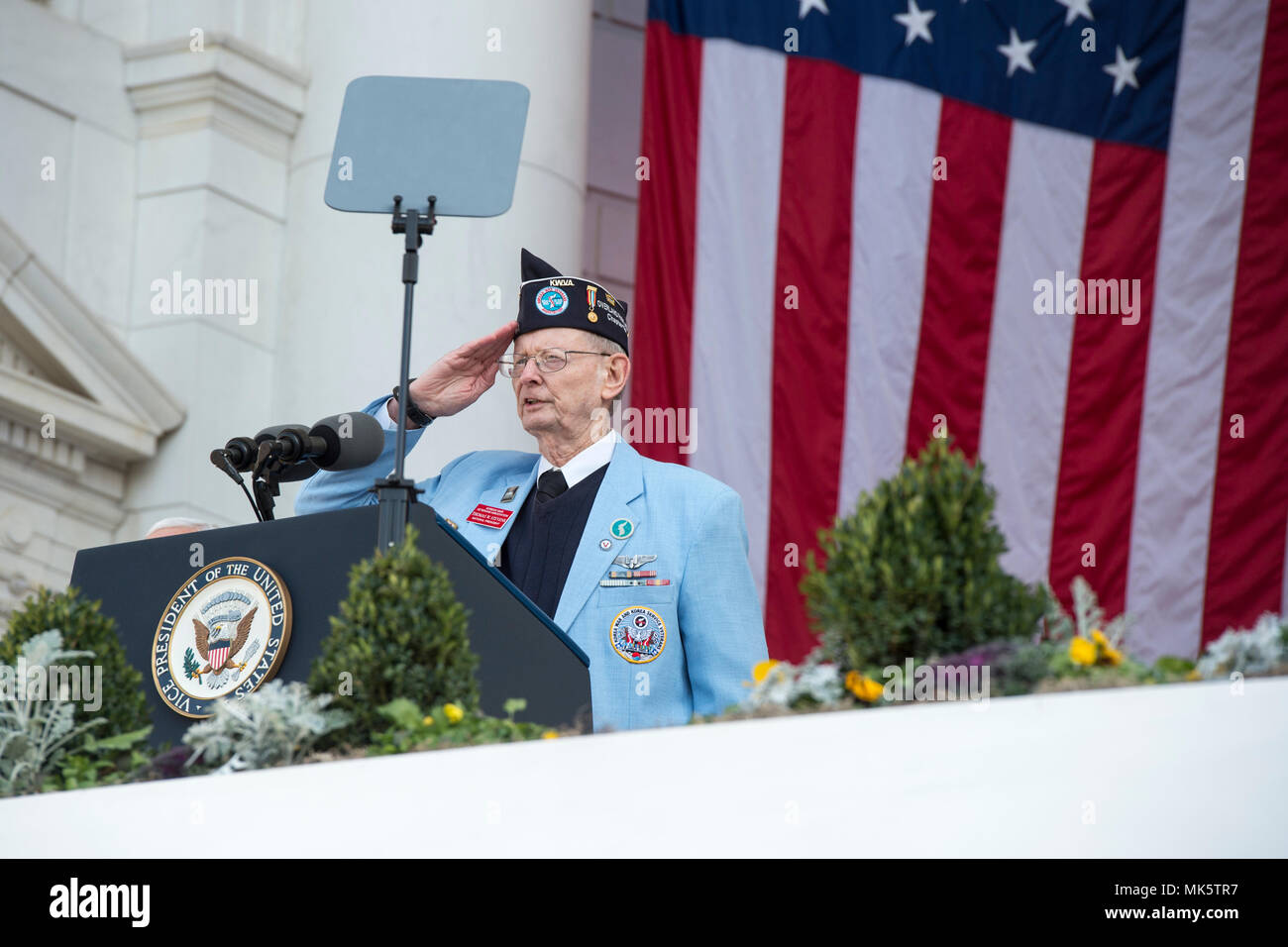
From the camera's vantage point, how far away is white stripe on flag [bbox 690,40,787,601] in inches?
325

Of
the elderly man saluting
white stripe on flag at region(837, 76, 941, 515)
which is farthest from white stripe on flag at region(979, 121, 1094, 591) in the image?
the elderly man saluting

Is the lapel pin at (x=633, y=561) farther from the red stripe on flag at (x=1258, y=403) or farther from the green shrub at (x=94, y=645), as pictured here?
the red stripe on flag at (x=1258, y=403)

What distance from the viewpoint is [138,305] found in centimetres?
798

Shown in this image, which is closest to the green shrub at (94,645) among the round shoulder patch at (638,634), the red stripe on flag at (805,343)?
the round shoulder patch at (638,634)

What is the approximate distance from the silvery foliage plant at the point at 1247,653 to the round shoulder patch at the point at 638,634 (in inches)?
68.3

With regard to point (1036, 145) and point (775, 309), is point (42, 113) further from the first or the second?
point (1036, 145)

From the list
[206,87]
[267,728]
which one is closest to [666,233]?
[206,87]

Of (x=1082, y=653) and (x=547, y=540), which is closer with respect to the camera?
(x=1082, y=653)

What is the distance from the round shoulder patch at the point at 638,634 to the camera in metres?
3.81

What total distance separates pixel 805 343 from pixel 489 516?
4374 mm

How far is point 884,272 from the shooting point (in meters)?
8.55

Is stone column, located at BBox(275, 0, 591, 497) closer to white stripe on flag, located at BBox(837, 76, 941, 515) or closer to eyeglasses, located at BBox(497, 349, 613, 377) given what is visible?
white stripe on flag, located at BBox(837, 76, 941, 515)

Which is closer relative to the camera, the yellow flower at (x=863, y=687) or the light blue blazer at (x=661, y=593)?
the yellow flower at (x=863, y=687)

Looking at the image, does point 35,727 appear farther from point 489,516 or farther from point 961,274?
point 961,274
